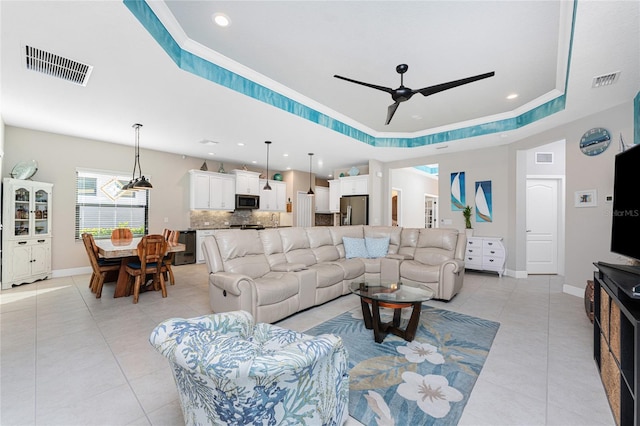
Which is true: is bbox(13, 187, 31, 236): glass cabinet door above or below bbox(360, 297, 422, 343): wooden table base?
above

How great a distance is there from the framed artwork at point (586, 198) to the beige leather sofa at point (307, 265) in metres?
1.92

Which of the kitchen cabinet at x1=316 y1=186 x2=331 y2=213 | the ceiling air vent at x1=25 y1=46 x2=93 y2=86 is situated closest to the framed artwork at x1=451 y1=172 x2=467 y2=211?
the kitchen cabinet at x1=316 y1=186 x2=331 y2=213

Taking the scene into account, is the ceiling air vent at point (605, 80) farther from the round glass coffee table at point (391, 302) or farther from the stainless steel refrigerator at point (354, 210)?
the stainless steel refrigerator at point (354, 210)

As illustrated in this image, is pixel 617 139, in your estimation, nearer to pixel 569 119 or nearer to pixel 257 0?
pixel 569 119

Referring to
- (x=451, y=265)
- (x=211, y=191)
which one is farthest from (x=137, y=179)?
(x=451, y=265)

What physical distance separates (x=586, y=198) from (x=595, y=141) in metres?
0.85

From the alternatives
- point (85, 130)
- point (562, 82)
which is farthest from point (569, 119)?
point (85, 130)

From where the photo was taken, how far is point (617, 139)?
368 cm

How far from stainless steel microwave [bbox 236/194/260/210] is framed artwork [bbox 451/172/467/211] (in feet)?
17.7

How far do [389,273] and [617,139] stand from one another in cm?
364

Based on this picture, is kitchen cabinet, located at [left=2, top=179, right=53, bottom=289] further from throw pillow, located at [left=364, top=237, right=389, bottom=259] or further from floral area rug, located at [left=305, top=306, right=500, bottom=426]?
throw pillow, located at [left=364, top=237, right=389, bottom=259]

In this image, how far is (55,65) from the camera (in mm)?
2736

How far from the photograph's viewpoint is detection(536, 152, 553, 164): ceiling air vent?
18.6 ft

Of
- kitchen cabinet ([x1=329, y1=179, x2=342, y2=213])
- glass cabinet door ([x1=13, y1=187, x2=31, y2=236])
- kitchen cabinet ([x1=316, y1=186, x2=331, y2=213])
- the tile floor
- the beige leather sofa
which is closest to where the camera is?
the tile floor
